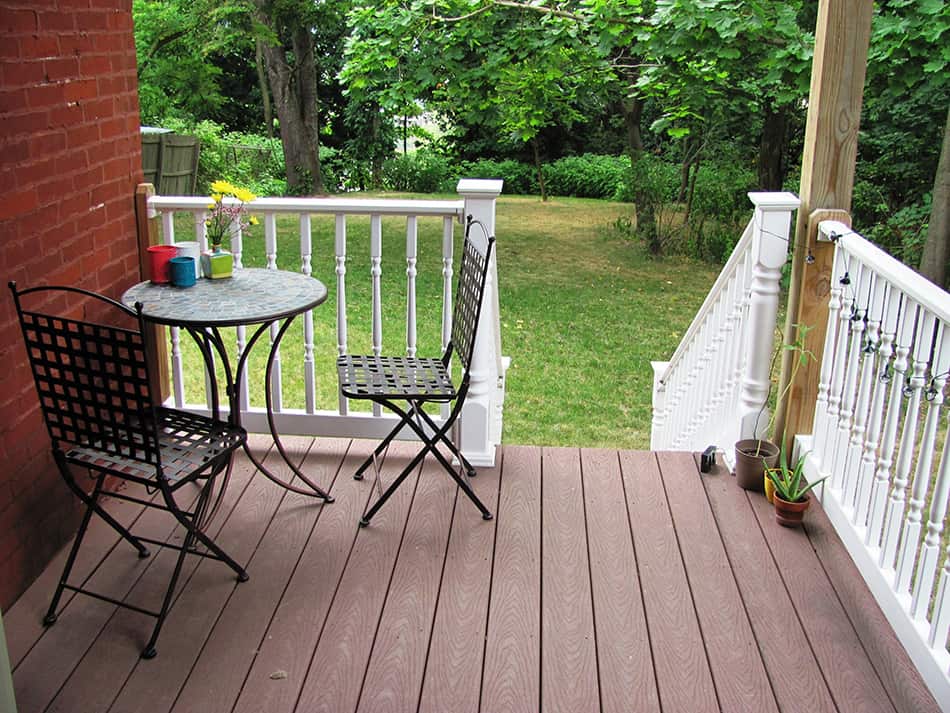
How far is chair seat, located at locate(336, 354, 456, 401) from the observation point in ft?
10.4

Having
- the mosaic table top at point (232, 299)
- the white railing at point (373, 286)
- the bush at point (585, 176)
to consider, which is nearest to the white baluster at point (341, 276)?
the white railing at point (373, 286)

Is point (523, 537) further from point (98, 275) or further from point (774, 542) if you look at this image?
point (98, 275)

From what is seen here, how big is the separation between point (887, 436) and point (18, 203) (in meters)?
2.60

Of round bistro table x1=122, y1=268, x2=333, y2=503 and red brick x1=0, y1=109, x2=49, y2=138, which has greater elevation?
red brick x1=0, y1=109, x2=49, y2=138

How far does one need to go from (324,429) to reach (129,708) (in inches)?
62.5

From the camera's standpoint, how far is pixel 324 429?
12.5ft

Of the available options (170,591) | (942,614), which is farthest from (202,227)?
(942,614)

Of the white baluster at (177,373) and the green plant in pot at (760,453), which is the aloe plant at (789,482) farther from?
the white baluster at (177,373)

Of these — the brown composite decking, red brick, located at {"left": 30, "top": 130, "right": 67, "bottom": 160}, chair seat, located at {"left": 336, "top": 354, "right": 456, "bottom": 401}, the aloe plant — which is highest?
red brick, located at {"left": 30, "top": 130, "right": 67, "bottom": 160}

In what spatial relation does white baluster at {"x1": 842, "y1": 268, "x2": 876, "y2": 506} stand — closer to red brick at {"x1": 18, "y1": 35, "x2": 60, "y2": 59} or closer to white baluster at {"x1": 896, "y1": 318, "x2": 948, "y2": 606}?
white baluster at {"x1": 896, "y1": 318, "x2": 948, "y2": 606}

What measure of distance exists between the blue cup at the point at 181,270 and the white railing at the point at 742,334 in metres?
2.00

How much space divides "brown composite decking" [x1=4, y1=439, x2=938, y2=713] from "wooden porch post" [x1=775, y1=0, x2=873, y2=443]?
1.56 feet

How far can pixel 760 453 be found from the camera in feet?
11.7

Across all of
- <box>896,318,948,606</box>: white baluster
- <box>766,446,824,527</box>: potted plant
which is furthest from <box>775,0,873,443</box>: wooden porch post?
<box>896,318,948,606</box>: white baluster
